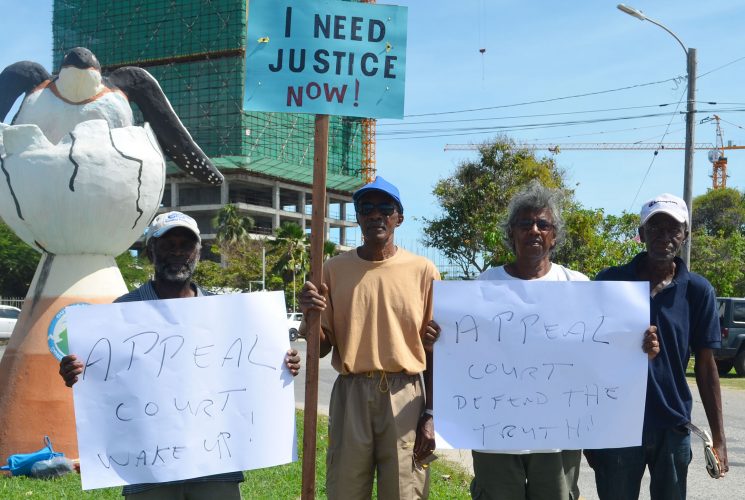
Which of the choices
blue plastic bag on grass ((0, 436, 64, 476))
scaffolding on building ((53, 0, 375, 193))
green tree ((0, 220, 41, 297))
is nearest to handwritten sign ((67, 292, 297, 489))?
blue plastic bag on grass ((0, 436, 64, 476))

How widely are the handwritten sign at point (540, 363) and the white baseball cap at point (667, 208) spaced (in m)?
0.33

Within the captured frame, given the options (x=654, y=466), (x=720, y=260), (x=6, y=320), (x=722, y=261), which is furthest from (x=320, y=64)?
(x=720, y=260)

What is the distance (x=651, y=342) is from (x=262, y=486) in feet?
11.8

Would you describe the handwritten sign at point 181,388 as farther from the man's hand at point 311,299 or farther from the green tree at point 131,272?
the green tree at point 131,272

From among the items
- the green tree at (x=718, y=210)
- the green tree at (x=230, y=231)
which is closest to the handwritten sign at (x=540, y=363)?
the green tree at (x=718, y=210)

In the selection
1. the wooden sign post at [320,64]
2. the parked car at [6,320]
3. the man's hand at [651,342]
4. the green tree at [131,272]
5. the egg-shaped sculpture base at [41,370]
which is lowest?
the parked car at [6,320]

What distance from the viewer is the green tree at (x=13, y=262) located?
3359 cm

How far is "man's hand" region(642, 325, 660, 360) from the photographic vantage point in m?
3.23

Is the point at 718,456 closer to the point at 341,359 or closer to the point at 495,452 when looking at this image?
the point at 495,452

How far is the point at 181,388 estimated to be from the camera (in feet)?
10.3

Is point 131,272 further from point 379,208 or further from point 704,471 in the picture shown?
point 379,208

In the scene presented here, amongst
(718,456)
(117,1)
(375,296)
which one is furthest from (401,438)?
(117,1)

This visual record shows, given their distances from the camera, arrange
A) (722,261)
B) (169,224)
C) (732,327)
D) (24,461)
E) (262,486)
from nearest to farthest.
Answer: (169,224), (262,486), (24,461), (732,327), (722,261)

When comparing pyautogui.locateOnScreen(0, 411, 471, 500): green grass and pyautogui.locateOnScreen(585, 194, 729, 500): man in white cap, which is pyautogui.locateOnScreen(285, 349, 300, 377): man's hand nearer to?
pyautogui.locateOnScreen(585, 194, 729, 500): man in white cap
